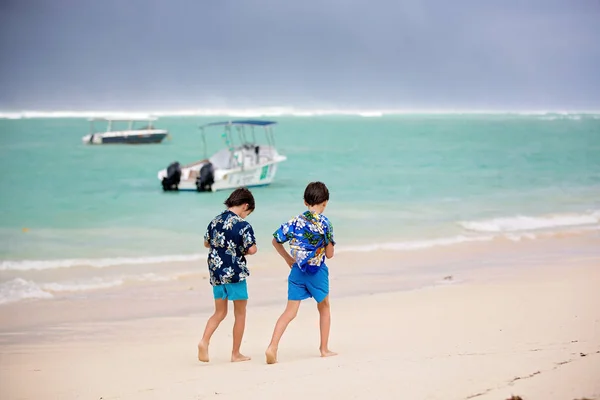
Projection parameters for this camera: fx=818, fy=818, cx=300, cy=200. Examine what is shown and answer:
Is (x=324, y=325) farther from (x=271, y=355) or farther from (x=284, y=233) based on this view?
(x=284, y=233)

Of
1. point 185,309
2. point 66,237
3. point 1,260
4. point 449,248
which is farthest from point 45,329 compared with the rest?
point 66,237

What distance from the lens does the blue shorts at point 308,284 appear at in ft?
14.7

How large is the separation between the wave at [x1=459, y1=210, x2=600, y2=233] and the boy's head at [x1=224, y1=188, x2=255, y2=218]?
907 cm

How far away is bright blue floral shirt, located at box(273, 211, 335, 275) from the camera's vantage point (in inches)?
172

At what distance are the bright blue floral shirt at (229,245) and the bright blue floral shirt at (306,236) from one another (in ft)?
0.59

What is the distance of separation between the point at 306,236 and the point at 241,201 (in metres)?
0.41

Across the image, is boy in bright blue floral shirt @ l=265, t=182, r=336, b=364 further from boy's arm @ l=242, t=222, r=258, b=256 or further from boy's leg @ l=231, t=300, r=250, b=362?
boy's leg @ l=231, t=300, r=250, b=362

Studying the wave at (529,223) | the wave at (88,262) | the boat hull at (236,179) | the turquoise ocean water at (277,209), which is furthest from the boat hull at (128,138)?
the wave at (88,262)

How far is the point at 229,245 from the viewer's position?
4.42 metres

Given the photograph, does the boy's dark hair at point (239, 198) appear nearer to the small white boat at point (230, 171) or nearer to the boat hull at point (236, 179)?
the small white boat at point (230, 171)

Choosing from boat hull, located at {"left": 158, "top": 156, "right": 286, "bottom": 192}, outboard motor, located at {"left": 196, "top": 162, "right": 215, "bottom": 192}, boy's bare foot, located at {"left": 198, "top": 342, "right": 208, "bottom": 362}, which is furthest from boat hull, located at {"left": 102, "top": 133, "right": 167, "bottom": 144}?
boy's bare foot, located at {"left": 198, "top": 342, "right": 208, "bottom": 362}

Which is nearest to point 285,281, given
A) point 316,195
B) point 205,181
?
point 316,195

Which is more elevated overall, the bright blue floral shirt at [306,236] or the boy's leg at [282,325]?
the bright blue floral shirt at [306,236]

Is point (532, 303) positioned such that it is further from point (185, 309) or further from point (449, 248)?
point (449, 248)
